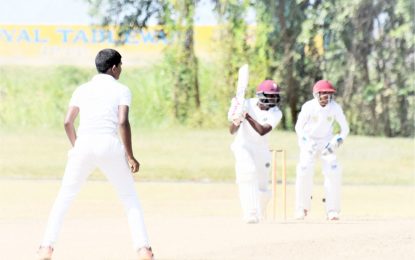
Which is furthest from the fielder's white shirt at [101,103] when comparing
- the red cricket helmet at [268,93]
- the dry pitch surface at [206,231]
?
the red cricket helmet at [268,93]

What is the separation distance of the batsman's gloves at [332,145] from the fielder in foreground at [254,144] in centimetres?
82

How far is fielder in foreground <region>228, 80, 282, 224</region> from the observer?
13.1 metres

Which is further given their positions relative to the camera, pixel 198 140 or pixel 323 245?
pixel 198 140

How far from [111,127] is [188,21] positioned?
14590mm

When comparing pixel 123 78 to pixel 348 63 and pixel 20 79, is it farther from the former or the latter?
pixel 348 63

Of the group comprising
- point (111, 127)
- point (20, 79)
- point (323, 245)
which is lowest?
point (323, 245)

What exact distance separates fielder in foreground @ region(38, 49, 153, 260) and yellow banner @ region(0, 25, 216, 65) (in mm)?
14008

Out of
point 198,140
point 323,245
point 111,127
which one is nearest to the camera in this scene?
point 111,127

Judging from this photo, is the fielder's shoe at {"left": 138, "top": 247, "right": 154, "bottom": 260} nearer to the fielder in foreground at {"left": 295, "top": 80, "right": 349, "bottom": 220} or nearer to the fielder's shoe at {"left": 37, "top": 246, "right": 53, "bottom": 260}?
the fielder's shoe at {"left": 37, "top": 246, "right": 53, "bottom": 260}

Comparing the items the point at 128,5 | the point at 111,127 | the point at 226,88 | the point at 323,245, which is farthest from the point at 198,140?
the point at 111,127

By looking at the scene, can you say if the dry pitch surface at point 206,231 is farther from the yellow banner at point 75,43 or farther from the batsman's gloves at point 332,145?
the yellow banner at point 75,43

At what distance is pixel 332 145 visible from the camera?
45.6 ft

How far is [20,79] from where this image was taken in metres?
24.0

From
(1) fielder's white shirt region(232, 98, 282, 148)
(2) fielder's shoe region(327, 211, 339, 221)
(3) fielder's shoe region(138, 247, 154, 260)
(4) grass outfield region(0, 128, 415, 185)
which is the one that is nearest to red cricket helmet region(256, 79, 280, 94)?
(1) fielder's white shirt region(232, 98, 282, 148)
